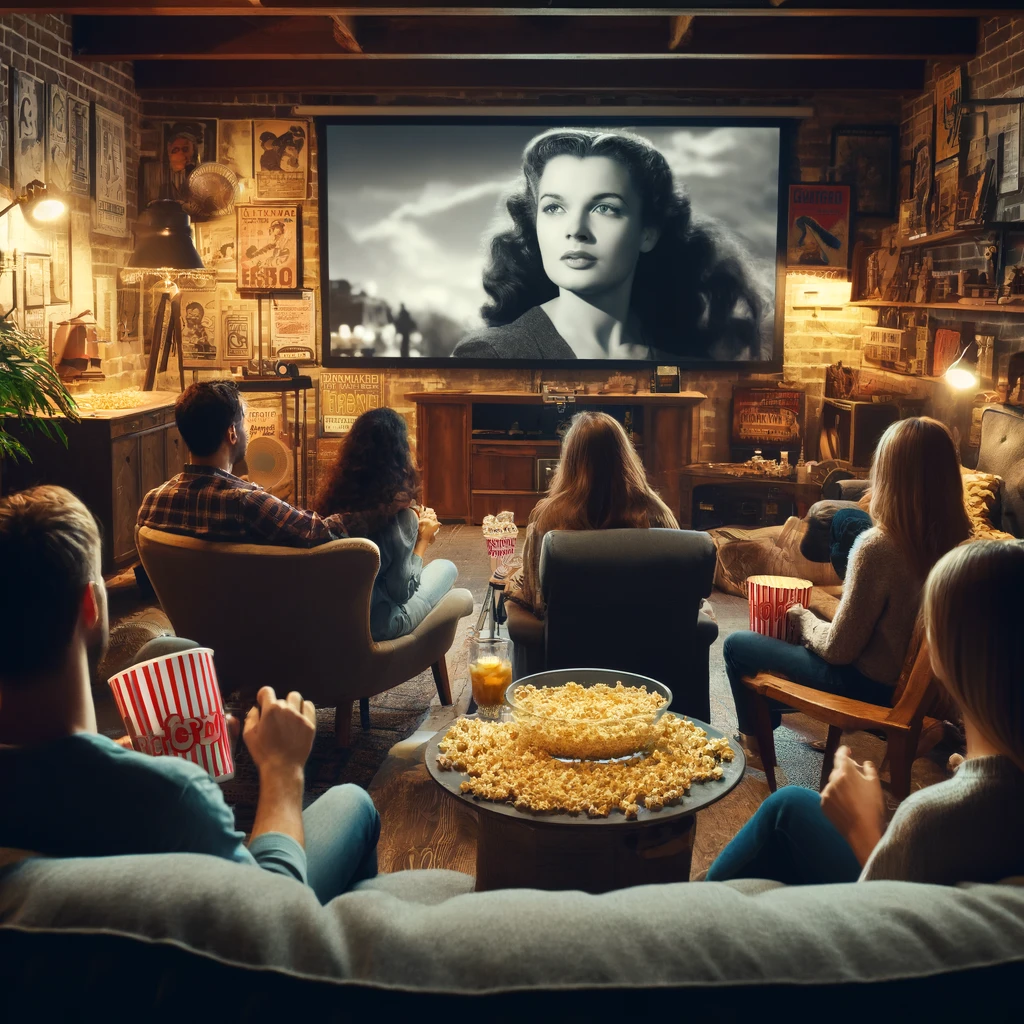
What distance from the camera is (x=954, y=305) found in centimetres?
606

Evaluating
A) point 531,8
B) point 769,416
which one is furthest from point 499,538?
point 769,416

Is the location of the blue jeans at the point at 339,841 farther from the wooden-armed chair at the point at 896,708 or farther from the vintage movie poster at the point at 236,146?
the vintage movie poster at the point at 236,146

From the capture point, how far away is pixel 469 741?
2.23 m

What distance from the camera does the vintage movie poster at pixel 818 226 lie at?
838 cm

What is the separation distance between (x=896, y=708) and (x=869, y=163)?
6.52 m

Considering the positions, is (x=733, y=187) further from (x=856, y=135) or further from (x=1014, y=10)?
(x=1014, y=10)

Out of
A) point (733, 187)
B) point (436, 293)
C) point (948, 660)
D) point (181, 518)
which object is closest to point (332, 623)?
point (181, 518)

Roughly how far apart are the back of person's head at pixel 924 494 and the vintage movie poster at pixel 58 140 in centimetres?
559

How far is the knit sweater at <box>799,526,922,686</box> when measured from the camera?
3039 millimetres

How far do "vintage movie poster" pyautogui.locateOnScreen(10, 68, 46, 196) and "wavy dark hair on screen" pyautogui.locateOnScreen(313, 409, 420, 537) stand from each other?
3.71 m

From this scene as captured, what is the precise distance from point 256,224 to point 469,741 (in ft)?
23.4

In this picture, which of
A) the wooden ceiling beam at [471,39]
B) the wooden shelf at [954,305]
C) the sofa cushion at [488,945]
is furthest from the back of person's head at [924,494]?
the wooden ceiling beam at [471,39]

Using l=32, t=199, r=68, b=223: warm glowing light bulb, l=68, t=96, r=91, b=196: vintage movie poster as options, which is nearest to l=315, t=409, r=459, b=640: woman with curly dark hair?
l=32, t=199, r=68, b=223: warm glowing light bulb

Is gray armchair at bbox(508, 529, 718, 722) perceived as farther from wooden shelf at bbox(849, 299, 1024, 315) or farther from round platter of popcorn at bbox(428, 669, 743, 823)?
wooden shelf at bbox(849, 299, 1024, 315)
